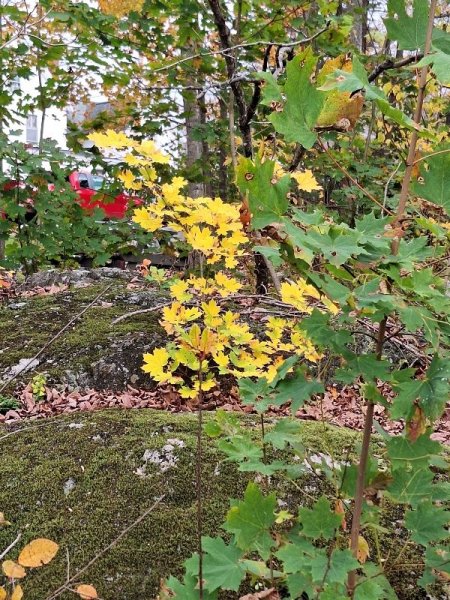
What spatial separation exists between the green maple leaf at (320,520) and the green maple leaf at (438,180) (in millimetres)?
537

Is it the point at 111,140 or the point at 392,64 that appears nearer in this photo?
the point at 111,140

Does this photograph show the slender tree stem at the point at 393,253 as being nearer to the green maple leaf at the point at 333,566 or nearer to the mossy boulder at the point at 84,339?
the green maple leaf at the point at 333,566

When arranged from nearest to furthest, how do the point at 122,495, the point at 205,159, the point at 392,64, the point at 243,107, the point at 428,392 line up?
1. the point at 428,392
2. the point at 122,495
3. the point at 392,64
4. the point at 243,107
5. the point at 205,159

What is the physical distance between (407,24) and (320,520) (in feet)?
2.83

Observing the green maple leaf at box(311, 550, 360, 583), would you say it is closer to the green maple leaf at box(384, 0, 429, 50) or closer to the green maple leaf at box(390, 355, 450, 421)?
the green maple leaf at box(390, 355, 450, 421)

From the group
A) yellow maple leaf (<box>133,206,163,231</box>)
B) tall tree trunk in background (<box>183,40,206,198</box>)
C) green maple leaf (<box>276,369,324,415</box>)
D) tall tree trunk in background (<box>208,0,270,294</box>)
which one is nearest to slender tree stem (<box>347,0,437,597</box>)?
green maple leaf (<box>276,369,324,415</box>)

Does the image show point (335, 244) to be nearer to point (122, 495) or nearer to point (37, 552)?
point (37, 552)

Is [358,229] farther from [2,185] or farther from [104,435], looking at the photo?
[2,185]

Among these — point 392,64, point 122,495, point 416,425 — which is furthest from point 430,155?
point 392,64

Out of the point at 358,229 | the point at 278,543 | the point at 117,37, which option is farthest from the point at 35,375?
the point at 117,37

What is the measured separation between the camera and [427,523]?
0.95 m

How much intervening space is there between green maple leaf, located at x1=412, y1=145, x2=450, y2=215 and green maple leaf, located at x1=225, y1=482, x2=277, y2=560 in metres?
0.57

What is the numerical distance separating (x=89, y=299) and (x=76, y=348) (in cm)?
78

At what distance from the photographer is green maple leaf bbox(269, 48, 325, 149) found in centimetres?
79
